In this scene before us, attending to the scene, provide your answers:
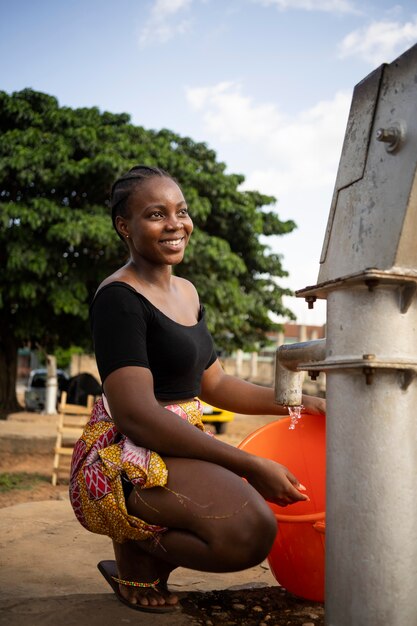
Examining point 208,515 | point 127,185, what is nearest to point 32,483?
point 127,185

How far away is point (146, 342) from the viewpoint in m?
2.21

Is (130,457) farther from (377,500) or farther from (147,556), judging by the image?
(377,500)

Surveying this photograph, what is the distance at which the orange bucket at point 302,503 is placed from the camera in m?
2.42

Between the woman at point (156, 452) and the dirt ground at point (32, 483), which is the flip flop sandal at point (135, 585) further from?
the dirt ground at point (32, 483)

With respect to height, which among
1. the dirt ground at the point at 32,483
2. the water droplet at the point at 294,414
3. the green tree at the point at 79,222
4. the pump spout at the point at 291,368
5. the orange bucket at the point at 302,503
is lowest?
the dirt ground at the point at 32,483

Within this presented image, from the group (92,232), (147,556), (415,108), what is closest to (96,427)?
(147,556)

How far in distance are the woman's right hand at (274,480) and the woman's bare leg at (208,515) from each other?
0.04 meters

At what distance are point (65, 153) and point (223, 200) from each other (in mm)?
3337

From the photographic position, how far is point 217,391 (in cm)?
268

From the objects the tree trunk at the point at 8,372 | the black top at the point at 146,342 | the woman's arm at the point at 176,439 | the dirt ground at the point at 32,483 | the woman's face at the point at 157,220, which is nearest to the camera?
the woman's arm at the point at 176,439

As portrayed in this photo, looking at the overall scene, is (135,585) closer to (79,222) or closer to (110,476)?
(110,476)

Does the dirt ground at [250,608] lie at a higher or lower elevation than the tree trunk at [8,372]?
lower

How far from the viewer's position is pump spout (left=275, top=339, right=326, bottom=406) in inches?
77.8

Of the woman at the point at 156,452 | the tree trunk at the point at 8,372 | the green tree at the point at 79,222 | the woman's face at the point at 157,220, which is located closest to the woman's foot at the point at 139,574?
the woman at the point at 156,452
